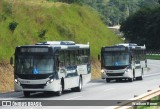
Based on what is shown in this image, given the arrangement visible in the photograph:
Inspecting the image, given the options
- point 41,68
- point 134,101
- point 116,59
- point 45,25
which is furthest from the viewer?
point 45,25

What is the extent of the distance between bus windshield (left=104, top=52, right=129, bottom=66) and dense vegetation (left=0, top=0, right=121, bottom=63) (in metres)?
8.61

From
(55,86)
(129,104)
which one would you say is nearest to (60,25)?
(55,86)

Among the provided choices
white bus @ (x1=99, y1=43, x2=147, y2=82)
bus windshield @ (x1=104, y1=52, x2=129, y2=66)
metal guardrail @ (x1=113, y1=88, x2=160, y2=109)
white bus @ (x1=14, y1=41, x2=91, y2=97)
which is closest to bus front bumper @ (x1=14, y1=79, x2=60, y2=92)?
white bus @ (x1=14, y1=41, x2=91, y2=97)

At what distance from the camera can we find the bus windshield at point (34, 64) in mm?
26406

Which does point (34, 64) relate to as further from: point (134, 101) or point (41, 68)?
point (134, 101)

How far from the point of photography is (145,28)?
13288 cm

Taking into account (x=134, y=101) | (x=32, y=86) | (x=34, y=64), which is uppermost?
(x=34, y=64)

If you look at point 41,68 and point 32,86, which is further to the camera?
point 41,68

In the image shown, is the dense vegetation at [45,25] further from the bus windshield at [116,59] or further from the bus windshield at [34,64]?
the bus windshield at [34,64]

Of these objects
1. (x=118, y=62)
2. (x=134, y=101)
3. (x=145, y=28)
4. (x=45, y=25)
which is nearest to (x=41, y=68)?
(x=134, y=101)

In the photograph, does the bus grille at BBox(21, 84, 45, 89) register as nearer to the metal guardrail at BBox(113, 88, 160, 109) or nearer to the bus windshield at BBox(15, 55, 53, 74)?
the bus windshield at BBox(15, 55, 53, 74)

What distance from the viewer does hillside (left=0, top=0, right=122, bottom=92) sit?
49.1 metres

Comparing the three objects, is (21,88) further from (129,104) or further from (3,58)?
(3,58)

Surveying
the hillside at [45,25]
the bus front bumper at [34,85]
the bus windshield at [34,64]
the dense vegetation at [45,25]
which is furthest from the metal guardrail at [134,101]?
the dense vegetation at [45,25]
